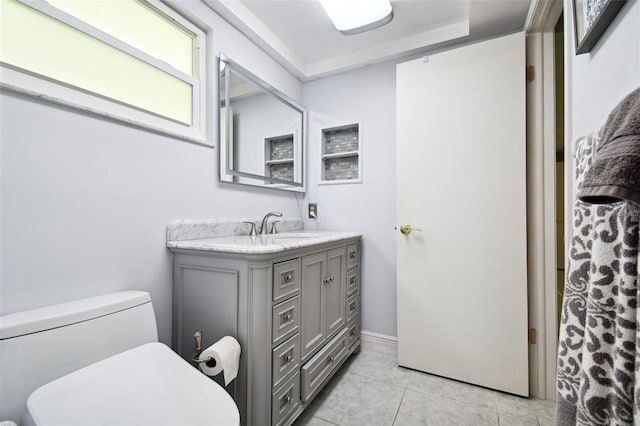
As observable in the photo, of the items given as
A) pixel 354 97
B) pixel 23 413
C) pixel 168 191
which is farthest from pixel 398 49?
pixel 23 413

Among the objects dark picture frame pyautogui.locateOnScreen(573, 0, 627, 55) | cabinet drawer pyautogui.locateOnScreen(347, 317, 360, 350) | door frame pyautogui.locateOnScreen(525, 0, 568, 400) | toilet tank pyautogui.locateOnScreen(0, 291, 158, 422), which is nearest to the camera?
dark picture frame pyautogui.locateOnScreen(573, 0, 627, 55)

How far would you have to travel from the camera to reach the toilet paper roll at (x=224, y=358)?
3.43 ft

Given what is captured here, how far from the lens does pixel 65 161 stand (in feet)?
3.46

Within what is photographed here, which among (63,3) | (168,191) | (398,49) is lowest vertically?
(168,191)

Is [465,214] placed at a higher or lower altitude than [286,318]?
higher

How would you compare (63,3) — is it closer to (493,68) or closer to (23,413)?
(23,413)

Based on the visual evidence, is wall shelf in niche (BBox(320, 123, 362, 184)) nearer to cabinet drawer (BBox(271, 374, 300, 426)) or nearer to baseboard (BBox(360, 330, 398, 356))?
baseboard (BBox(360, 330, 398, 356))

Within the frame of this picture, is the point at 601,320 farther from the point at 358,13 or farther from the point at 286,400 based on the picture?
the point at 358,13

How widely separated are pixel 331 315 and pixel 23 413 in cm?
132

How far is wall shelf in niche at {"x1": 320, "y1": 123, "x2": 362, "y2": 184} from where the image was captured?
2324mm

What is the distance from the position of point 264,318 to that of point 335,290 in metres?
0.71

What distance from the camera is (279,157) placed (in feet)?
7.19

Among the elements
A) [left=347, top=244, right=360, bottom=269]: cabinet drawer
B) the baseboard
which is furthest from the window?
the baseboard

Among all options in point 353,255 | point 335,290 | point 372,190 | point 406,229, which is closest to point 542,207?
point 406,229
